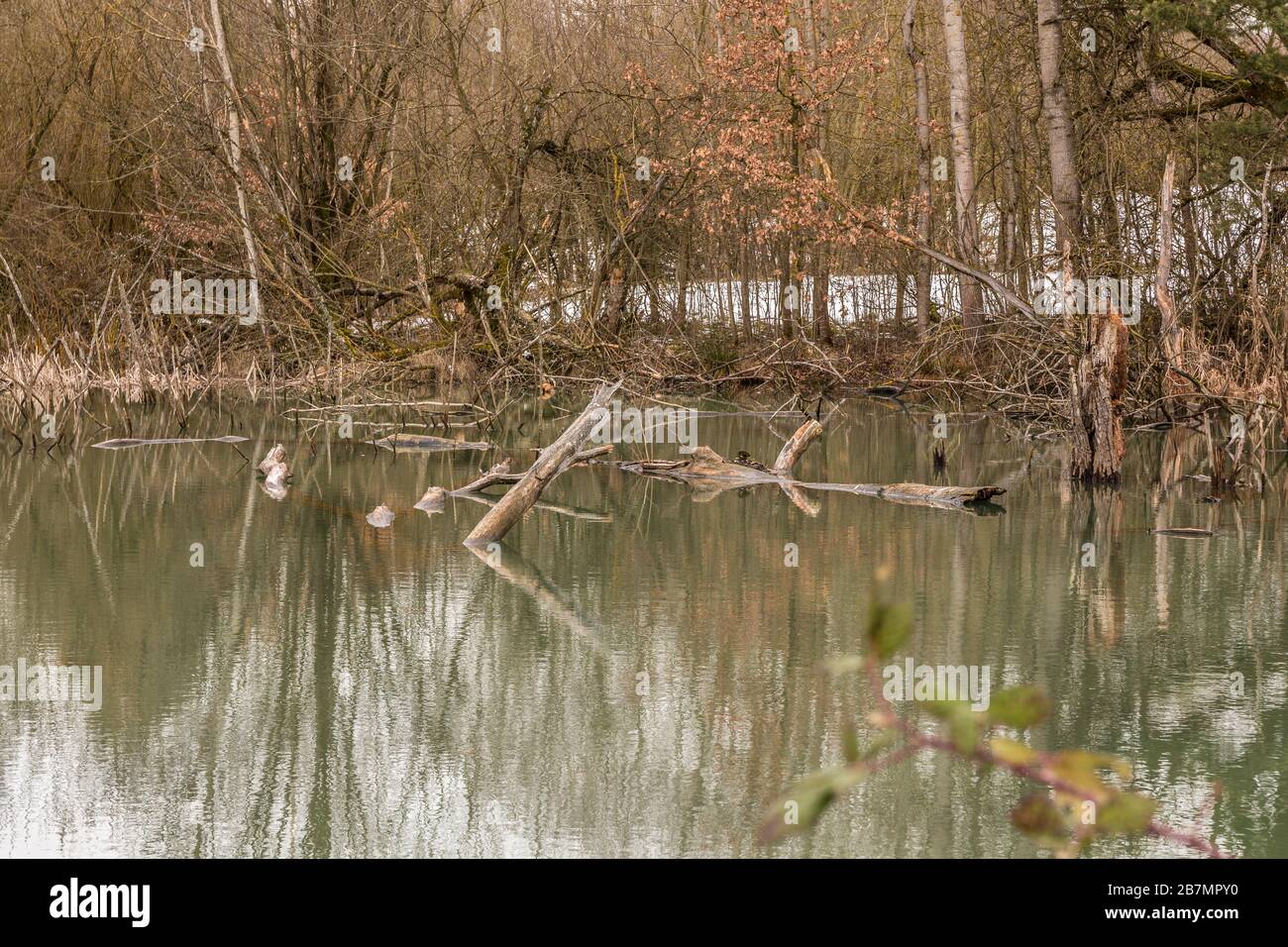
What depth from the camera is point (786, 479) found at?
12.1 metres

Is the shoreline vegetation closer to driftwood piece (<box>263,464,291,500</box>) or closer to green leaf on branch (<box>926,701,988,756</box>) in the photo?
driftwood piece (<box>263,464,291,500</box>)

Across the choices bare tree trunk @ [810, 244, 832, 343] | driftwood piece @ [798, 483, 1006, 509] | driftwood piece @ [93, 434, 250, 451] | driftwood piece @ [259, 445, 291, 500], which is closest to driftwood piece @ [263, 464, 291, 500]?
driftwood piece @ [259, 445, 291, 500]

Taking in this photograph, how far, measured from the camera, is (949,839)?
4.68 meters

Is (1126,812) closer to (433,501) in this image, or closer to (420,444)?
(433,501)

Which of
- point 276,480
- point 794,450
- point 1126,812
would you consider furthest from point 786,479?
point 1126,812

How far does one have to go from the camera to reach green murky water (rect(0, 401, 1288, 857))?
4895 mm

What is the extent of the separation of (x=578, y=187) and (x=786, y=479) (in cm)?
934

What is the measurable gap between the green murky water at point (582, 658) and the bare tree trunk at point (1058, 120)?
16.7ft

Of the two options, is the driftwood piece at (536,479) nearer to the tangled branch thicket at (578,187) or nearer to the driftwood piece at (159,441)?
the driftwood piece at (159,441)

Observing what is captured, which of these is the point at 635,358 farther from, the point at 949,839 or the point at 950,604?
the point at 949,839

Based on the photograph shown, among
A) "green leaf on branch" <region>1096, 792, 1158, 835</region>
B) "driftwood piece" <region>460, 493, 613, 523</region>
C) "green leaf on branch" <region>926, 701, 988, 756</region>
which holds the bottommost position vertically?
"driftwood piece" <region>460, 493, 613, 523</region>

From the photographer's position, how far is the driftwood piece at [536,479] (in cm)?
967

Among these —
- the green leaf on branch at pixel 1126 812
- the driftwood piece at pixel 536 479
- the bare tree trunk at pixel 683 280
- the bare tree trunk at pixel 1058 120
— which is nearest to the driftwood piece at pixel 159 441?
the driftwood piece at pixel 536 479

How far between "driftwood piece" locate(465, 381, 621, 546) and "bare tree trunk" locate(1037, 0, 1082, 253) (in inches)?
312
